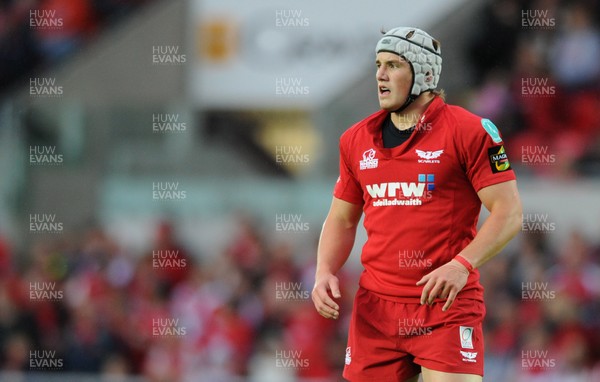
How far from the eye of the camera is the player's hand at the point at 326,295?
15.6 ft

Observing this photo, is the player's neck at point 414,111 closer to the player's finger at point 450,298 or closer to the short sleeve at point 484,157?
the short sleeve at point 484,157

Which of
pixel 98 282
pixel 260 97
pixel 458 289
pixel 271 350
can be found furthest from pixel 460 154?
pixel 260 97

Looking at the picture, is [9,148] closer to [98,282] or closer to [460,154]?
[98,282]

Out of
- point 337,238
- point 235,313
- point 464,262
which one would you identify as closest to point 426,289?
point 464,262

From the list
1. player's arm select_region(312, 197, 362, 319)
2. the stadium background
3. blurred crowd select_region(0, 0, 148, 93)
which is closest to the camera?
player's arm select_region(312, 197, 362, 319)

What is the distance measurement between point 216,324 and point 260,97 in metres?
3.44

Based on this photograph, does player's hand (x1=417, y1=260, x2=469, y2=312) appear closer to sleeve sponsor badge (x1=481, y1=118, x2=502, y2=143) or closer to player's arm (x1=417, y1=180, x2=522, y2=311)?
player's arm (x1=417, y1=180, x2=522, y2=311)

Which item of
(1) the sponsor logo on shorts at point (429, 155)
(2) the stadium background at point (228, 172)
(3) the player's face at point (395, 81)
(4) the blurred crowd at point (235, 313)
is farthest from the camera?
(2) the stadium background at point (228, 172)

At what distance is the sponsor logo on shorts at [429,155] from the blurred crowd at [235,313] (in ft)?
13.6

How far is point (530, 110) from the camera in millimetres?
11344

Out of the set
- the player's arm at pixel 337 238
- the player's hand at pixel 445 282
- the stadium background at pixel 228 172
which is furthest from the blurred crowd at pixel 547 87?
the player's hand at pixel 445 282

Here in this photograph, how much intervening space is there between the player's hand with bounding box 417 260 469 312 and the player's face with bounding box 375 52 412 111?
0.80 meters

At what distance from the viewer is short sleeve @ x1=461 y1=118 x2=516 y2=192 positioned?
183 inches

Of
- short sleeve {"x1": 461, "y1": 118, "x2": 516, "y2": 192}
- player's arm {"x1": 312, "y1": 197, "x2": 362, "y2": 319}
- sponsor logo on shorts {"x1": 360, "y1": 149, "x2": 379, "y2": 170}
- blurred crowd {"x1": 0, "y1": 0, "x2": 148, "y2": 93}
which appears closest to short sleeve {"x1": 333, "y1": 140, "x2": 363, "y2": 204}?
player's arm {"x1": 312, "y1": 197, "x2": 362, "y2": 319}
